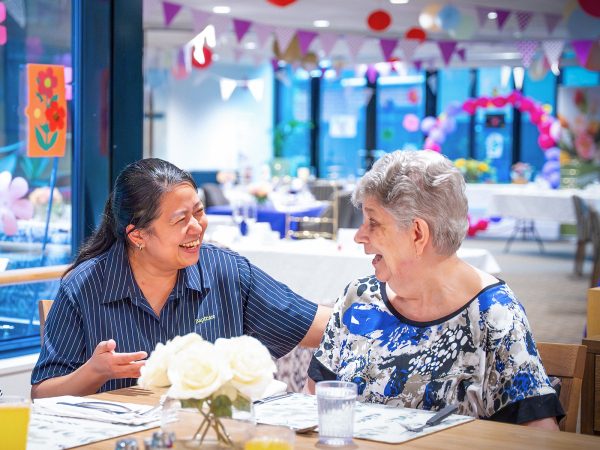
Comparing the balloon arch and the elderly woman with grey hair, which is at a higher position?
the balloon arch

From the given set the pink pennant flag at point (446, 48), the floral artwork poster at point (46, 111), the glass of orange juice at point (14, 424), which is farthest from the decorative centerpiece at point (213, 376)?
the pink pennant flag at point (446, 48)

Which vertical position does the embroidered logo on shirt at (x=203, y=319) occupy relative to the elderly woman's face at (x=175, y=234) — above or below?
below

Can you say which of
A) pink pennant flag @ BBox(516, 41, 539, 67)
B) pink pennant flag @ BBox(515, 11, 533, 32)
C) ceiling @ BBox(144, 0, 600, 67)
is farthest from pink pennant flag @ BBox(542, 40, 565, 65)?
pink pennant flag @ BBox(515, 11, 533, 32)

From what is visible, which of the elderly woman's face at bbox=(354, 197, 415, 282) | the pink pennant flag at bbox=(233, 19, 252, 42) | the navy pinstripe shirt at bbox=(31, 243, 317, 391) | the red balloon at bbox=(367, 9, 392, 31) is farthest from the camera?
the pink pennant flag at bbox=(233, 19, 252, 42)

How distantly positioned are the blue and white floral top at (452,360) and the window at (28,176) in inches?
85.2

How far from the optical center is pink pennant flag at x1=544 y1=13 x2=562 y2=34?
11.8m

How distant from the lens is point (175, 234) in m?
2.56

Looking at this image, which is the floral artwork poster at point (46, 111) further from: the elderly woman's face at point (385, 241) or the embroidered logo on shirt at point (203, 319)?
the elderly woman's face at point (385, 241)

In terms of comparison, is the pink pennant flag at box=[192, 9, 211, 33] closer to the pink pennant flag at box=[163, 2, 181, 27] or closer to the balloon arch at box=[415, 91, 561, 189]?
the pink pennant flag at box=[163, 2, 181, 27]

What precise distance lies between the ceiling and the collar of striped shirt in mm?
7698

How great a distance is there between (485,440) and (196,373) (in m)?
0.67

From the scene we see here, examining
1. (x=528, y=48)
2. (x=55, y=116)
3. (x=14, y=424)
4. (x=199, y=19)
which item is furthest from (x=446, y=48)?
(x=14, y=424)

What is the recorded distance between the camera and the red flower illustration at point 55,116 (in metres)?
4.22

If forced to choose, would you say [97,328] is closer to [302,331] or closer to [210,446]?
[302,331]
